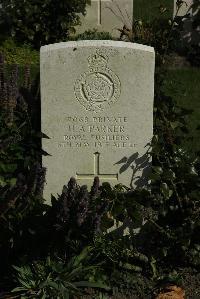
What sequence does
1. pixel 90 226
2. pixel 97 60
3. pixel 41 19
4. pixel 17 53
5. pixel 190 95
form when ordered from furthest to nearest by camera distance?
pixel 41 19 → pixel 17 53 → pixel 190 95 → pixel 97 60 → pixel 90 226

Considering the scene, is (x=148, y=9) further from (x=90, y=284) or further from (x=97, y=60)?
(x=90, y=284)

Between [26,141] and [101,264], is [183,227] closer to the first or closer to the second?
[101,264]

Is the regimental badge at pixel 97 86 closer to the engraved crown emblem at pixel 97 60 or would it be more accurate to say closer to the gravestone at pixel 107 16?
the engraved crown emblem at pixel 97 60

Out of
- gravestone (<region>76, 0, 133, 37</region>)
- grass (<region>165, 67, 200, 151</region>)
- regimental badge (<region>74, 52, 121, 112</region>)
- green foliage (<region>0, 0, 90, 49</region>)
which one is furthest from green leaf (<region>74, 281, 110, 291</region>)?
gravestone (<region>76, 0, 133, 37</region>)

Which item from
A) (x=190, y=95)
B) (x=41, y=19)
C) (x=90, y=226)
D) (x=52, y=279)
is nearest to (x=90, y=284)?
(x=52, y=279)

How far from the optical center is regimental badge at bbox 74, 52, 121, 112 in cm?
429

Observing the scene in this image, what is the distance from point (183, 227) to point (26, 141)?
1260 millimetres

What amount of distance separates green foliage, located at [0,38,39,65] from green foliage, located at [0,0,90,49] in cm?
14

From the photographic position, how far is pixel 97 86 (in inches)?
171

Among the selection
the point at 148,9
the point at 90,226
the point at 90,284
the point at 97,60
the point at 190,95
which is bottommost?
the point at 90,284

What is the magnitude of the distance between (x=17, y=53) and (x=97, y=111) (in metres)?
4.44

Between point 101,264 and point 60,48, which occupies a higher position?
point 60,48

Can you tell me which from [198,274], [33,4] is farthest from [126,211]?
[33,4]

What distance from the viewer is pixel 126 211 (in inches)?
167
